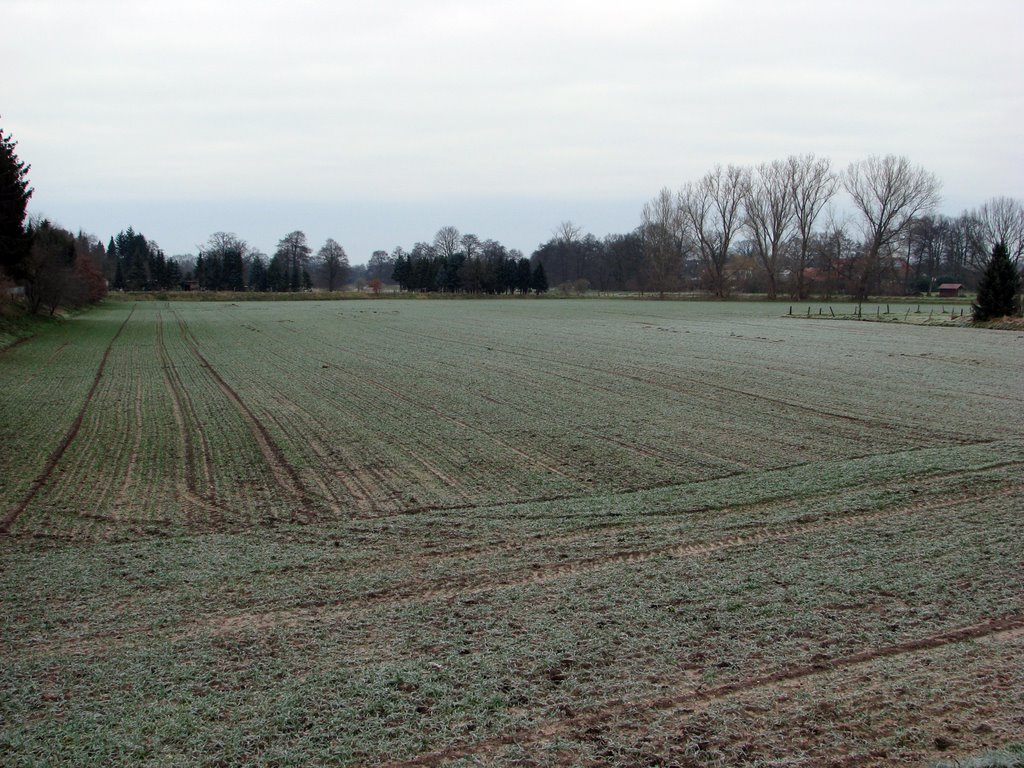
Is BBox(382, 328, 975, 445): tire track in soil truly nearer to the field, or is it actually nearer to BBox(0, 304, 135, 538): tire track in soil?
the field

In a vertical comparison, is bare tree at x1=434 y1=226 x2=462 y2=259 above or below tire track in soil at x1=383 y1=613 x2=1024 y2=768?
above

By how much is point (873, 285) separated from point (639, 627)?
89530 mm

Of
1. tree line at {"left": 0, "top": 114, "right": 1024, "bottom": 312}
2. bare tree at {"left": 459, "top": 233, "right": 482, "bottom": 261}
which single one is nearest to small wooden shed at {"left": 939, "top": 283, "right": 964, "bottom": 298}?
tree line at {"left": 0, "top": 114, "right": 1024, "bottom": 312}

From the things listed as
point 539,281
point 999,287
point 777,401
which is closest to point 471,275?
point 539,281

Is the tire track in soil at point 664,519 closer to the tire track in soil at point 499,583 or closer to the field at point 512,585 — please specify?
the field at point 512,585

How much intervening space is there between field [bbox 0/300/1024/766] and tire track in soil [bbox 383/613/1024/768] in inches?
0.8

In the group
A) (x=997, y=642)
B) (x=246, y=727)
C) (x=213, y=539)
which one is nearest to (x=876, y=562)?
(x=997, y=642)

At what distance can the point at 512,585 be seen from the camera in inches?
246

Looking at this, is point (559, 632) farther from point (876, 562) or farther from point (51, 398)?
point (51, 398)

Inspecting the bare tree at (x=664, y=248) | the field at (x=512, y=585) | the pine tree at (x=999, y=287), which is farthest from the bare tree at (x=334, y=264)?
the field at (x=512, y=585)

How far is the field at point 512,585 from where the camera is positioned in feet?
13.7

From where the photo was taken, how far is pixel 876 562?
21.6 feet

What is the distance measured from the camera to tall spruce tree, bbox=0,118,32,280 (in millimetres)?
34500

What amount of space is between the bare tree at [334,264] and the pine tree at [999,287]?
109 m
